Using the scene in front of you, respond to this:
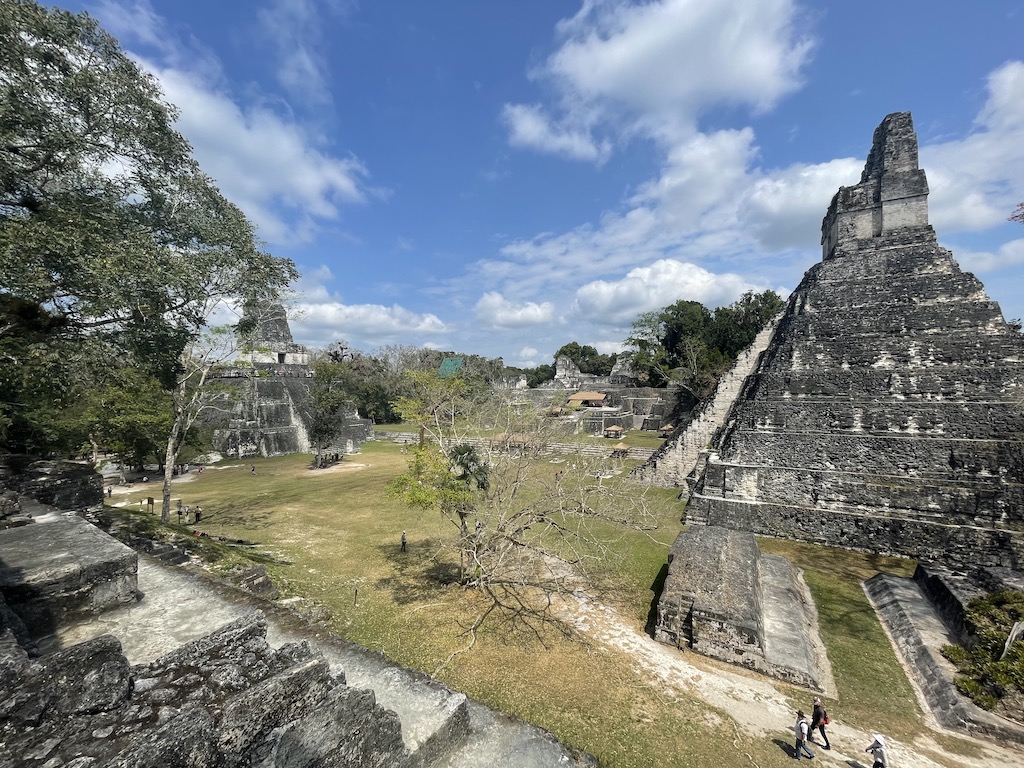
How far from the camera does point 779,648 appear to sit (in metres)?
7.17

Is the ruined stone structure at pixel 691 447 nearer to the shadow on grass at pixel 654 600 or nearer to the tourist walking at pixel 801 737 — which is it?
the shadow on grass at pixel 654 600

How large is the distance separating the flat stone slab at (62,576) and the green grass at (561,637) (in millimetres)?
3155

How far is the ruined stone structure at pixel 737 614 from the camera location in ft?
22.6

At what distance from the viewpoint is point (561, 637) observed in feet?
25.2

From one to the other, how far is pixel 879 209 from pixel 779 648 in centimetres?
2220

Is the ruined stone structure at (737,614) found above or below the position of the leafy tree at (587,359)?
below

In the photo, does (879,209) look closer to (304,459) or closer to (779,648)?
(779,648)

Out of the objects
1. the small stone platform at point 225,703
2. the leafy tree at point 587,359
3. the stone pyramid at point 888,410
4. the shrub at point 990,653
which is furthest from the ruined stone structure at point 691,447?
the leafy tree at point 587,359

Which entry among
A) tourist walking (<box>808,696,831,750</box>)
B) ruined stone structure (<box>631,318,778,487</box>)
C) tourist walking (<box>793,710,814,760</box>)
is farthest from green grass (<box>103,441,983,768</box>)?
ruined stone structure (<box>631,318,778,487</box>)

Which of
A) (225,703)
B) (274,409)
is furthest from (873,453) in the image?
(274,409)

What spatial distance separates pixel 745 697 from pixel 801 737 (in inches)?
48.7

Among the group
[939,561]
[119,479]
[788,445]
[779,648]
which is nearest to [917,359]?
[788,445]

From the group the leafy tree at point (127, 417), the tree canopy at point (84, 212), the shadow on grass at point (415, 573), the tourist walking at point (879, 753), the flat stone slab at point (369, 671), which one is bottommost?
the shadow on grass at point (415, 573)

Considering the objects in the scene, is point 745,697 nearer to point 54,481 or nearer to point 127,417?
point 54,481
